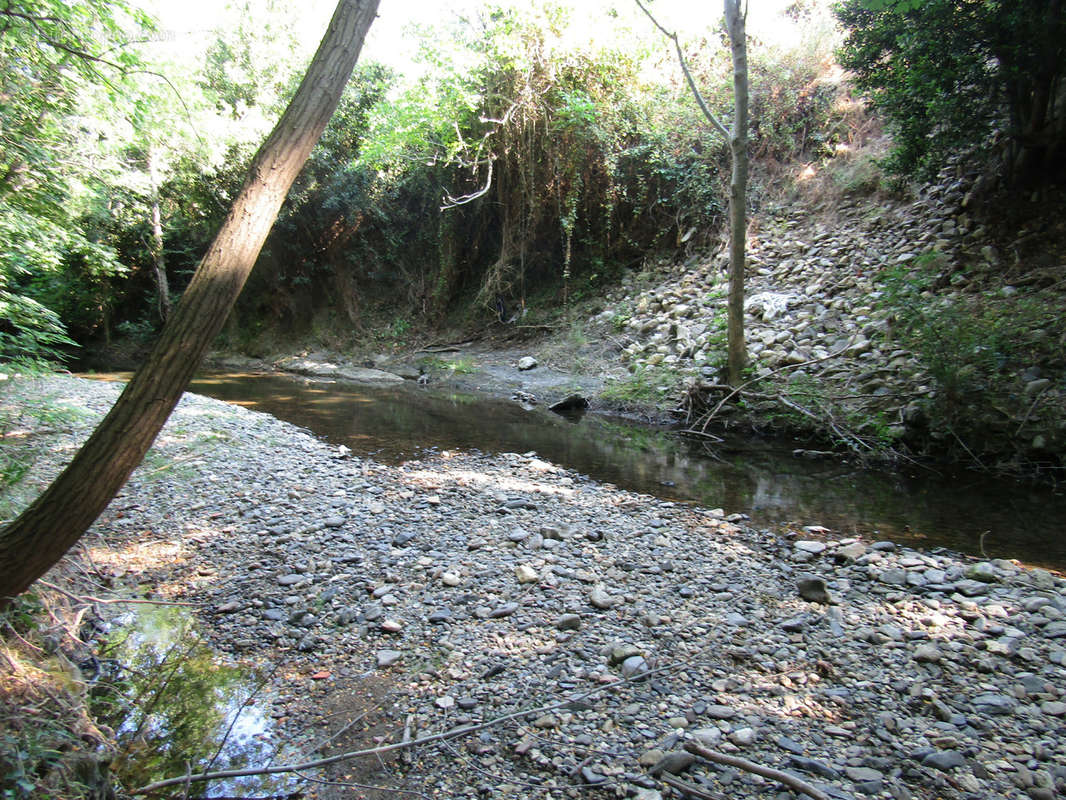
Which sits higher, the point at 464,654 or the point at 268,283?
the point at 268,283

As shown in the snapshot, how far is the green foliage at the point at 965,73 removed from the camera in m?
6.47

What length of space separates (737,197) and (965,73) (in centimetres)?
302

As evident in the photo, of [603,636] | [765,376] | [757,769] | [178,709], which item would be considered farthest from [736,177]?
[178,709]

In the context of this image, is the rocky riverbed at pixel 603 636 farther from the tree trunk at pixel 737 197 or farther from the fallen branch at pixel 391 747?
the tree trunk at pixel 737 197

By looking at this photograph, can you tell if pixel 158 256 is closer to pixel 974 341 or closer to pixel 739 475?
pixel 739 475

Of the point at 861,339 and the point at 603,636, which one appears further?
the point at 861,339

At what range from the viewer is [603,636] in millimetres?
3240

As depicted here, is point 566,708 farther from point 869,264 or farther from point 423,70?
point 423,70

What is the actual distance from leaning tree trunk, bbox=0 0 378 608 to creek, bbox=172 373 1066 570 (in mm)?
4641

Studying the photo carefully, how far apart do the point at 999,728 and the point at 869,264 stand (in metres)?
8.60

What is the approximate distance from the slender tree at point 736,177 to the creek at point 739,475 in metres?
1.43

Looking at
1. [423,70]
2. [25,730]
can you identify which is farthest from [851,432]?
[423,70]

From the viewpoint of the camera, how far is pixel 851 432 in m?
7.10

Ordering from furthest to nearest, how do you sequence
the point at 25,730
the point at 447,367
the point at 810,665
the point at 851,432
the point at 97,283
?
1. the point at 97,283
2. the point at 447,367
3. the point at 851,432
4. the point at 810,665
5. the point at 25,730
